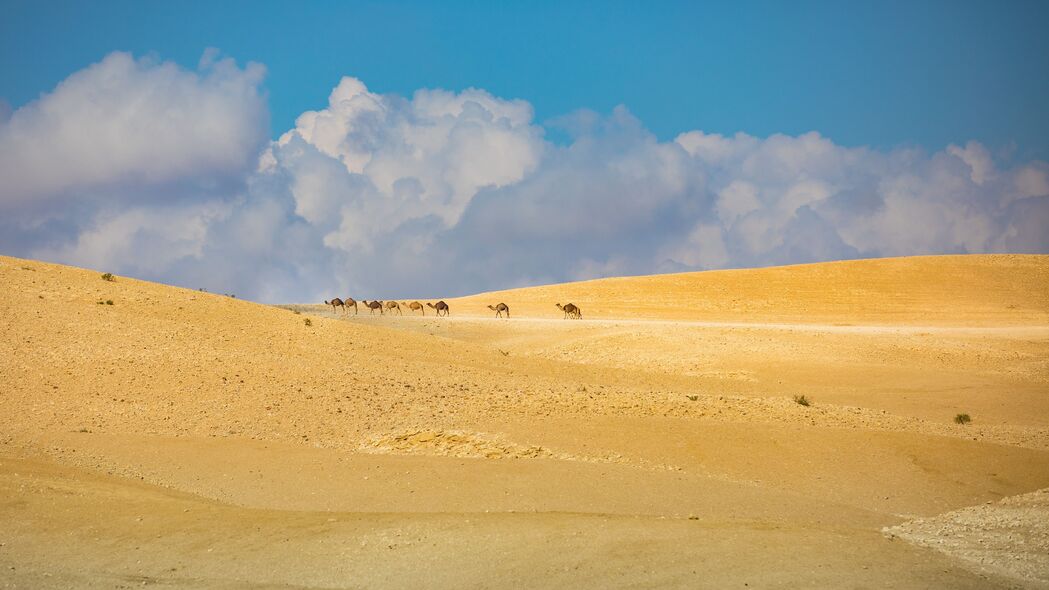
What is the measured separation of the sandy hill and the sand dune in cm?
3307

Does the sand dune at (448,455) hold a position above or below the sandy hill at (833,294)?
below

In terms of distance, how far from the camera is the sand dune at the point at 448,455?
405 inches

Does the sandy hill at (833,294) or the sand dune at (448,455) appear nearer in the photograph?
the sand dune at (448,455)

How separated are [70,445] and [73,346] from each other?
6055 mm

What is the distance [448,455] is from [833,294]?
6902 cm

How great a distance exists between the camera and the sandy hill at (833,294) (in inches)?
2650

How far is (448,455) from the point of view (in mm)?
16125

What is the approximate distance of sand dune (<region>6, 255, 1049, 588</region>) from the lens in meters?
10.3

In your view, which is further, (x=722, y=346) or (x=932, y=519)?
(x=722, y=346)

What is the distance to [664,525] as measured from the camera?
11.4 m

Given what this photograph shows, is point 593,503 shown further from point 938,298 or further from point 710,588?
point 938,298

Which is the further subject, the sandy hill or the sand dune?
the sandy hill

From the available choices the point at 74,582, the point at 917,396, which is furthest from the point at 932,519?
the point at 917,396

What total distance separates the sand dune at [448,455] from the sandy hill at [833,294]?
3307cm
